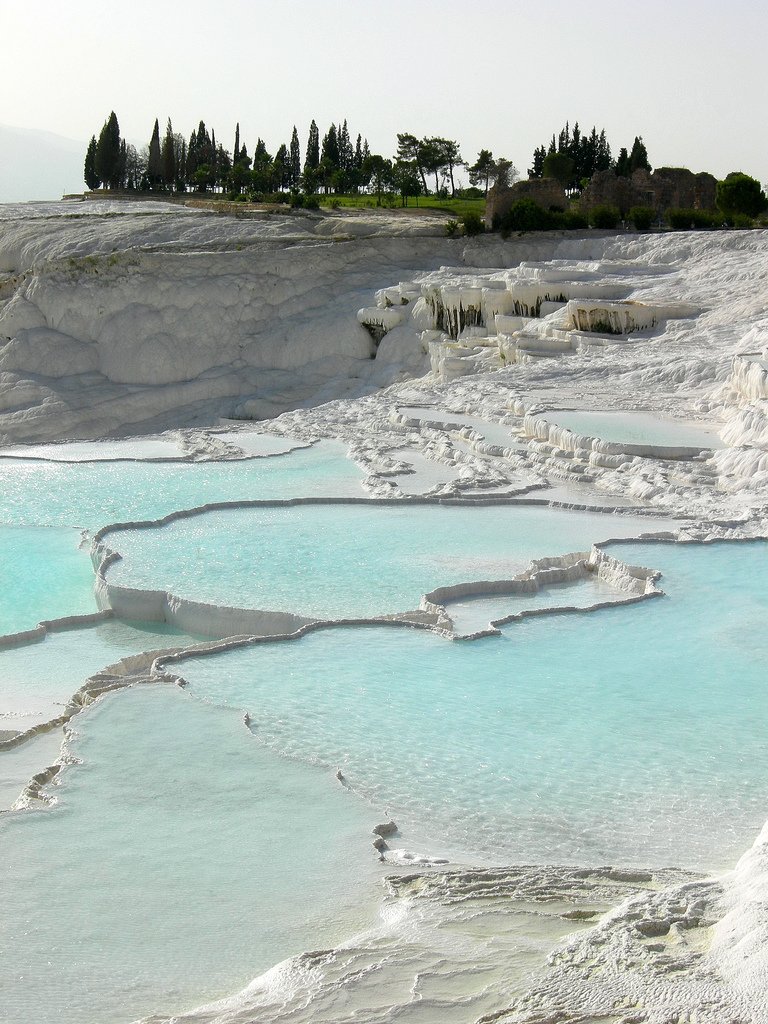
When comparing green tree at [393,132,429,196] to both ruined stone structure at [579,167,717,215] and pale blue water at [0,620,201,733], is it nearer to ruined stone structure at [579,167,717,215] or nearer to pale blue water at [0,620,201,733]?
ruined stone structure at [579,167,717,215]

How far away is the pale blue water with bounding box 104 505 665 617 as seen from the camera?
6.62 metres

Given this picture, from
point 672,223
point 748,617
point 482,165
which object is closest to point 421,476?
point 748,617

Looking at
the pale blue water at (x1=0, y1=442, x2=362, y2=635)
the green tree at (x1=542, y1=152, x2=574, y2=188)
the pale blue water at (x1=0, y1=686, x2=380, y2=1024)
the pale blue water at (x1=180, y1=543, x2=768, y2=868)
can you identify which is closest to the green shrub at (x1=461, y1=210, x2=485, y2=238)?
the green tree at (x1=542, y1=152, x2=574, y2=188)

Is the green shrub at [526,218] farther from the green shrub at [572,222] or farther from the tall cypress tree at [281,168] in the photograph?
the tall cypress tree at [281,168]

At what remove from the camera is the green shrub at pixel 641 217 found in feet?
65.5

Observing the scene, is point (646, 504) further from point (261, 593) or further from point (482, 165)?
point (482, 165)

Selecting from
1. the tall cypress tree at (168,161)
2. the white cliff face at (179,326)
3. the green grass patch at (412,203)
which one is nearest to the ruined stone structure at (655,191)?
the white cliff face at (179,326)

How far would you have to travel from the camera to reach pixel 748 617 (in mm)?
6105

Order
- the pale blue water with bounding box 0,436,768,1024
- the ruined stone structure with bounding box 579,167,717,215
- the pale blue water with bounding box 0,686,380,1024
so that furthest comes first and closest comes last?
1. the ruined stone structure with bounding box 579,167,717,215
2. the pale blue water with bounding box 0,436,768,1024
3. the pale blue water with bounding box 0,686,380,1024

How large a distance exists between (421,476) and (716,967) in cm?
713

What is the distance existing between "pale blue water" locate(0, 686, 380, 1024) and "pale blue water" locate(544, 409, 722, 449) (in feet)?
20.3

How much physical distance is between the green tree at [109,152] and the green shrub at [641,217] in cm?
1645

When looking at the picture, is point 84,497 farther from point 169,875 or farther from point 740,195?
point 740,195

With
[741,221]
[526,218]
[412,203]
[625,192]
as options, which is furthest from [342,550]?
[412,203]
